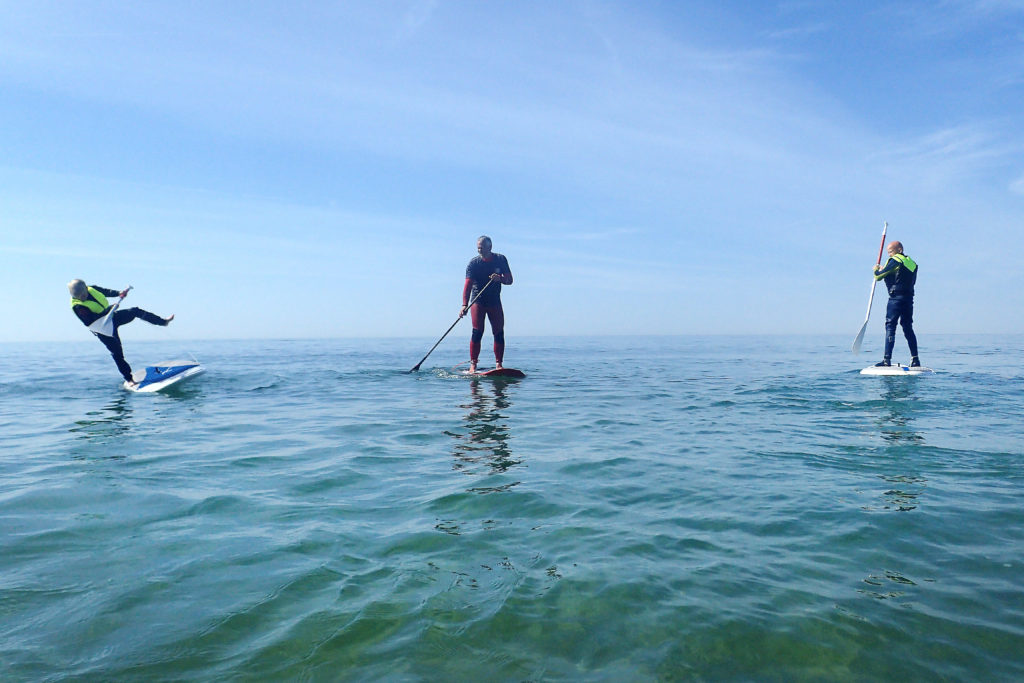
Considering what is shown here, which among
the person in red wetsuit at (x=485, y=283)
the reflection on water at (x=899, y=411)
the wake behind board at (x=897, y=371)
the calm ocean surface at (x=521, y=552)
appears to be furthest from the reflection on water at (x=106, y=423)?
the wake behind board at (x=897, y=371)

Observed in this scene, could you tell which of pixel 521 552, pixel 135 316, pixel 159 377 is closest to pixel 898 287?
pixel 521 552

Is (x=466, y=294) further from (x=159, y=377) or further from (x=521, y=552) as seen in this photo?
(x=521, y=552)

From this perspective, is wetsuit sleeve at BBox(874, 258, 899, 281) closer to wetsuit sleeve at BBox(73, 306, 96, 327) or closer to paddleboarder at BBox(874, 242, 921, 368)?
paddleboarder at BBox(874, 242, 921, 368)

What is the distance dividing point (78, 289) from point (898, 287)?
19.6 meters

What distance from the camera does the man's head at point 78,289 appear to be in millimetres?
12891

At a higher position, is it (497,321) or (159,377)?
(497,321)

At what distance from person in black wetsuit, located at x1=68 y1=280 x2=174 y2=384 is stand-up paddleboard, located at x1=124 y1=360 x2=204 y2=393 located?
0.19 metres

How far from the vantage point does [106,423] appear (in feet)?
30.0

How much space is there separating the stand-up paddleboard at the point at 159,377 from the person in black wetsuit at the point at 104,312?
0.19m

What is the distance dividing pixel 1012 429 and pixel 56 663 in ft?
31.7

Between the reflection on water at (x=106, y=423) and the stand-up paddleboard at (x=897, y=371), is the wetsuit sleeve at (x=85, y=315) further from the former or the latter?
the stand-up paddleboard at (x=897, y=371)

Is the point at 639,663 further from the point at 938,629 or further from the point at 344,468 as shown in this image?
the point at 344,468

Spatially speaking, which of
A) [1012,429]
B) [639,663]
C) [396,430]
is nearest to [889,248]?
[1012,429]

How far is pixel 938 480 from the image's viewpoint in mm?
5156
